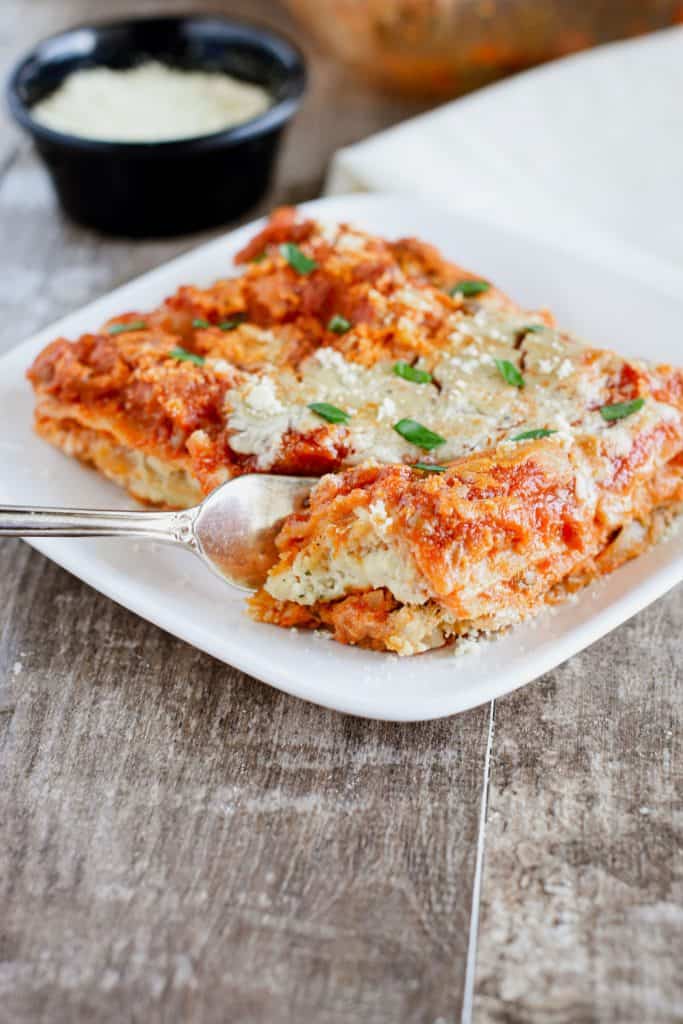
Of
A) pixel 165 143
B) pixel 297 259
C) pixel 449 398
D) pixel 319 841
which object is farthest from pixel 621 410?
pixel 165 143

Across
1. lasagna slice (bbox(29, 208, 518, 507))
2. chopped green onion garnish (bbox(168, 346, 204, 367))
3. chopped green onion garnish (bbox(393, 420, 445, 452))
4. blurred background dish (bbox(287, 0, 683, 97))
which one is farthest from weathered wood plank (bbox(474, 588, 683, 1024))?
blurred background dish (bbox(287, 0, 683, 97))

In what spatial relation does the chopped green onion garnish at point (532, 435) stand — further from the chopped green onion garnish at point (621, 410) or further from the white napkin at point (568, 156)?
the white napkin at point (568, 156)

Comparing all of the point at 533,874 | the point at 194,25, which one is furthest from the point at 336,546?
the point at 194,25

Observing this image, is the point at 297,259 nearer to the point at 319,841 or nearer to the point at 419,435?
the point at 419,435

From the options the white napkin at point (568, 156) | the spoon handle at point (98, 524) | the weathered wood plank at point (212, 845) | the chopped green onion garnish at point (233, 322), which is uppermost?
the white napkin at point (568, 156)

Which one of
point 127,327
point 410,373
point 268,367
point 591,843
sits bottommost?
point 591,843

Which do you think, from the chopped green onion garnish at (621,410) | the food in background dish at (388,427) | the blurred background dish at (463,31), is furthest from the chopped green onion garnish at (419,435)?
the blurred background dish at (463,31)

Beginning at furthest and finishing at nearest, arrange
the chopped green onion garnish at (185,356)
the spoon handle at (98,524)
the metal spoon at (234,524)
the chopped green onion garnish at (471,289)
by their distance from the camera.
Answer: the chopped green onion garnish at (471,289) → the chopped green onion garnish at (185,356) → the metal spoon at (234,524) → the spoon handle at (98,524)
